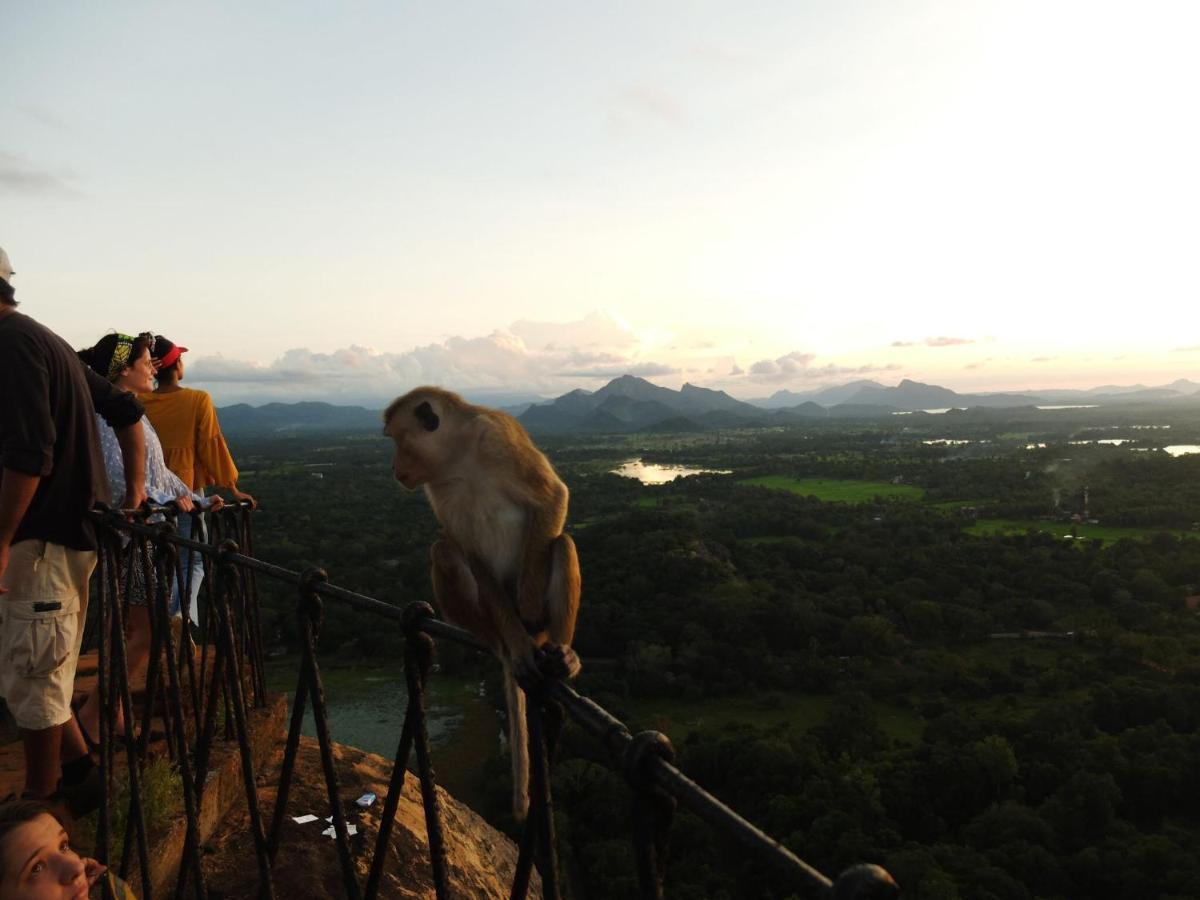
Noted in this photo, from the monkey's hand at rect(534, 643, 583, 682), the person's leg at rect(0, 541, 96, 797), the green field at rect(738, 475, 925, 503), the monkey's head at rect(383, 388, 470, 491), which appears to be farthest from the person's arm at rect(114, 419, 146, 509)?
the green field at rect(738, 475, 925, 503)

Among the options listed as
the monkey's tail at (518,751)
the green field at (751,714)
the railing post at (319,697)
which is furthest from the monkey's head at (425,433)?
the green field at (751,714)

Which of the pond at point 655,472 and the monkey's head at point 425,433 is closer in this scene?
the monkey's head at point 425,433

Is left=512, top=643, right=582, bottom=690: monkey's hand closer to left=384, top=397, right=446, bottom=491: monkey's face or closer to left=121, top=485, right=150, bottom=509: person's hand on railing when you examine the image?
left=384, top=397, right=446, bottom=491: monkey's face

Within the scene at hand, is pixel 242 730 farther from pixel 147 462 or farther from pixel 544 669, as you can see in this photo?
pixel 147 462

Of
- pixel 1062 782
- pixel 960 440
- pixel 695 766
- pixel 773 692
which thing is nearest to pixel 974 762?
pixel 1062 782

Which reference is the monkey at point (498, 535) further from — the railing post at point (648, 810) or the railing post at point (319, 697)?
the railing post at point (648, 810)

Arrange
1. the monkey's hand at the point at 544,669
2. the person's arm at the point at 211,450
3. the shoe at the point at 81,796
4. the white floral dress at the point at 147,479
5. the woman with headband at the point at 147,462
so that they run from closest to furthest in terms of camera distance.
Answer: the monkey's hand at the point at 544,669
the shoe at the point at 81,796
the white floral dress at the point at 147,479
the woman with headband at the point at 147,462
the person's arm at the point at 211,450
